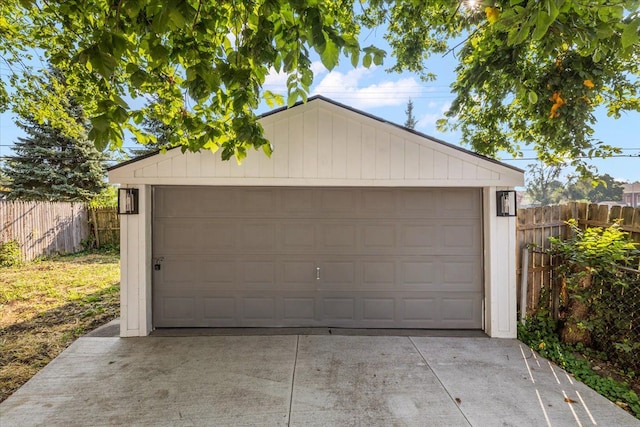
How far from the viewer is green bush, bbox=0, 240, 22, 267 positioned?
25.8 ft

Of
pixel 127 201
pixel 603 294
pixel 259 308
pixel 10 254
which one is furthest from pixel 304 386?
pixel 10 254

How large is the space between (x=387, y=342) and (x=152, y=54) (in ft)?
13.0

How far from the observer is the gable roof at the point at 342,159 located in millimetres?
4074

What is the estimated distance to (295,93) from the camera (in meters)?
2.24

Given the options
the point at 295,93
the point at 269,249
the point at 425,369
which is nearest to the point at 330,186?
the point at 269,249

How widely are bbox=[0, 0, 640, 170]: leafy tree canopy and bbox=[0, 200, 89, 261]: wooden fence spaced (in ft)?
13.9

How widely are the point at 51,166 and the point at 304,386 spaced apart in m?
17.1

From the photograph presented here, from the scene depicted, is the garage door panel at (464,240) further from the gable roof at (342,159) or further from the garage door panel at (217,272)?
the garage door panel at (217,272)

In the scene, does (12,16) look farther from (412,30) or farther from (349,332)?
(349,332)

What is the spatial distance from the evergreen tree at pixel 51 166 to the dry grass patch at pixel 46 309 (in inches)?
279

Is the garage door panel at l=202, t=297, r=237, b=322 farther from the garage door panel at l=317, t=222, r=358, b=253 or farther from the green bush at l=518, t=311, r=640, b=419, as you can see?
the green bush at l=518, t=311, r=640, b=419

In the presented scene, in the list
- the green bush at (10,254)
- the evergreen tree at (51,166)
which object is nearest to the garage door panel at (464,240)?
the green bush at (10,254)

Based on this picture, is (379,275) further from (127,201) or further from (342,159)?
(127,201)

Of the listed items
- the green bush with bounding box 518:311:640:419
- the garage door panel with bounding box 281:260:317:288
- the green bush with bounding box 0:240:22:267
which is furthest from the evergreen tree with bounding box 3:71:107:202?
the green bush with bounding box 518:311:640:419
